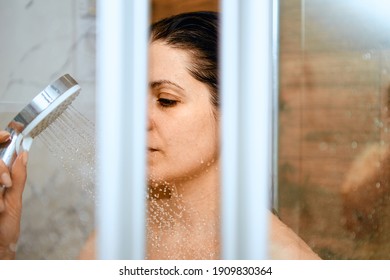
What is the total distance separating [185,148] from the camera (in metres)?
1.05

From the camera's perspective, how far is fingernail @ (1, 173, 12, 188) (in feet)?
3.46

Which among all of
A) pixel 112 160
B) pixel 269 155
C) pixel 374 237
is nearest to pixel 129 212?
pixel 112 160

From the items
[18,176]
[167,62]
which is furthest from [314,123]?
[18,176]

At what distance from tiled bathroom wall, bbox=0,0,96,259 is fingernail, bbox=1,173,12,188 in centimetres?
4

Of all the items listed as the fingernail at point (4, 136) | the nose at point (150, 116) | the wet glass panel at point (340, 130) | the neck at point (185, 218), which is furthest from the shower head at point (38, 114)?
the wet glass panel at point (340, 130)

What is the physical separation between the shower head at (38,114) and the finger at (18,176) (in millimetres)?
12

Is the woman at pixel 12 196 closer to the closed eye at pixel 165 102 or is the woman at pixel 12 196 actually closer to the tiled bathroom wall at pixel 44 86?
the tiled bathroom wall at pixel 44 86

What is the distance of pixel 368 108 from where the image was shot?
1050 mm

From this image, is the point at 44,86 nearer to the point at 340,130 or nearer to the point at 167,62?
the point at 167,62

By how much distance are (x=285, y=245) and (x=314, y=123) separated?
0.25 meters

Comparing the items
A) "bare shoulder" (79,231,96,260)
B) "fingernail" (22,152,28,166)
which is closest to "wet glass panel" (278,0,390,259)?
"bare shoulder" (79,231,96,260)

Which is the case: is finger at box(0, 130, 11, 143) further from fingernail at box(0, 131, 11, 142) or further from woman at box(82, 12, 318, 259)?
woman at box(82, 12, 318, 259)

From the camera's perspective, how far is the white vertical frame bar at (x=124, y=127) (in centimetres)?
90
